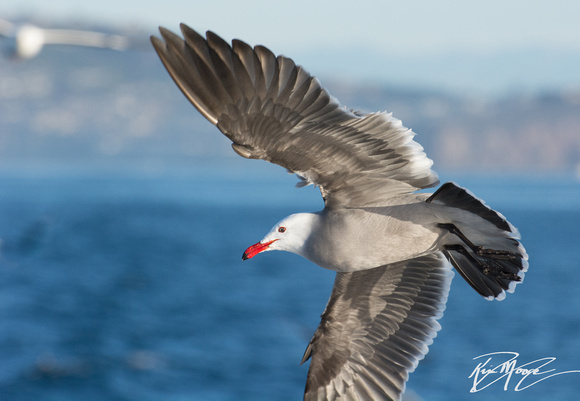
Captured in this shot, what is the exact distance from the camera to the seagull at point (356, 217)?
18.8 ft

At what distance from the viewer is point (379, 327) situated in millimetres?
7922

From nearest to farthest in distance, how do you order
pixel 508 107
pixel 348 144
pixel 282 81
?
pixel 282 81 < pixel 348 144 < pixel 508 107

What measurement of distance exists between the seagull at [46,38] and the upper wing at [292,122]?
1850cm

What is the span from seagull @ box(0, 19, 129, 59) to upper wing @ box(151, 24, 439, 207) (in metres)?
18.5

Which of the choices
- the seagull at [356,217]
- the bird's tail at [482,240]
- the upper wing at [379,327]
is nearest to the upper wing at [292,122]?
the seagull at [356,217]

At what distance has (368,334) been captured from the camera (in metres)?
7.90

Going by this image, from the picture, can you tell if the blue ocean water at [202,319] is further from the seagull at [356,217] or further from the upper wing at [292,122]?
the upper wing at [292,122]

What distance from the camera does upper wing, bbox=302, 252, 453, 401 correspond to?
7.80m

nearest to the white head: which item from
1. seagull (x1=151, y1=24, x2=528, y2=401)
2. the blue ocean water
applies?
seagull (x1=151, y1=24, x2=528, y2=401)

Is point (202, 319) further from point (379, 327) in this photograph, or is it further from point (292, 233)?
point (292, 233)

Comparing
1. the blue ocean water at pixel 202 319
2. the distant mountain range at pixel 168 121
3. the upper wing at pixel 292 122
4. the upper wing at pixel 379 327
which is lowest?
the upper wing at pixel 379 327

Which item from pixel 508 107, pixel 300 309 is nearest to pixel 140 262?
pixel 300 309

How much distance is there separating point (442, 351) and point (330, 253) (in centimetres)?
2196

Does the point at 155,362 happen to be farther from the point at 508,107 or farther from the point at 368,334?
the point at 508,107
